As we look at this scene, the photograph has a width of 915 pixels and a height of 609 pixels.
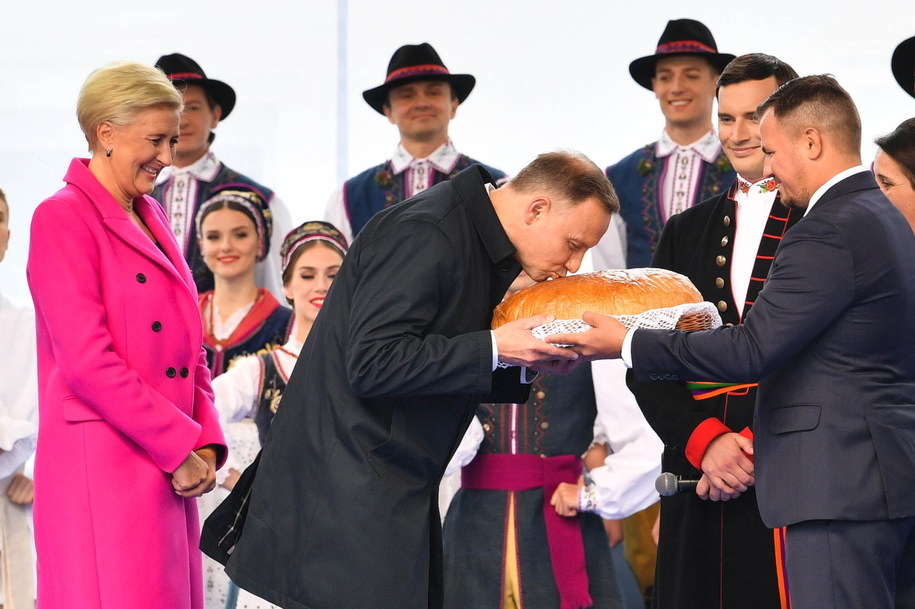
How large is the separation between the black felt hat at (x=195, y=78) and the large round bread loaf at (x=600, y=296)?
3.31 m

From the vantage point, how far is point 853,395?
2699 mm

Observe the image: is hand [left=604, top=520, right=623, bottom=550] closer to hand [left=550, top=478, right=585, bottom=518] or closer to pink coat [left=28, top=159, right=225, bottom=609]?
hand [left=550, top=478, right=585, bottom=518]

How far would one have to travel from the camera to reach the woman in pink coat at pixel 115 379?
2838mm

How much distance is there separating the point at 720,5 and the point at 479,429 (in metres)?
3.61

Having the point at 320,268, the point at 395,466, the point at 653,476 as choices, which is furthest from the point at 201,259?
the point at 395,466

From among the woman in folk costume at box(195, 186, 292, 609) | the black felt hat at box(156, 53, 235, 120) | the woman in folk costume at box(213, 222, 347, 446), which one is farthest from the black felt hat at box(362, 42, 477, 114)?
the woman in folk costume at box(213, 222, 347, 446)

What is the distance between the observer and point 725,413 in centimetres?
332

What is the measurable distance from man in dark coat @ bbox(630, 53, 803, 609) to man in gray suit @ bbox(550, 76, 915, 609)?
39 centimetres

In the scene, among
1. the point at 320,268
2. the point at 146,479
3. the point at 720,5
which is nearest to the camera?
the point at 146,479

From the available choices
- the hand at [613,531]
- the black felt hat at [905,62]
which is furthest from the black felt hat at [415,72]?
the hand at [613,531]

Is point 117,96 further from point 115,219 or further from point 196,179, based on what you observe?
point 196,179

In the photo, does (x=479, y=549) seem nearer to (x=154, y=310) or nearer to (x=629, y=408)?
(x=629, y=408)

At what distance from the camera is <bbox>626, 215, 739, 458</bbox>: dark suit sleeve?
10.8ft

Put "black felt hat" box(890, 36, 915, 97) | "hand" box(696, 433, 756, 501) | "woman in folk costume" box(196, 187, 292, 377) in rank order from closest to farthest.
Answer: "hand" box(696, 433, 756, 501) → "black felt hat" box(890, 36, 915, 97) → "woman in folk costume" box(196, 187, 292, 377)
